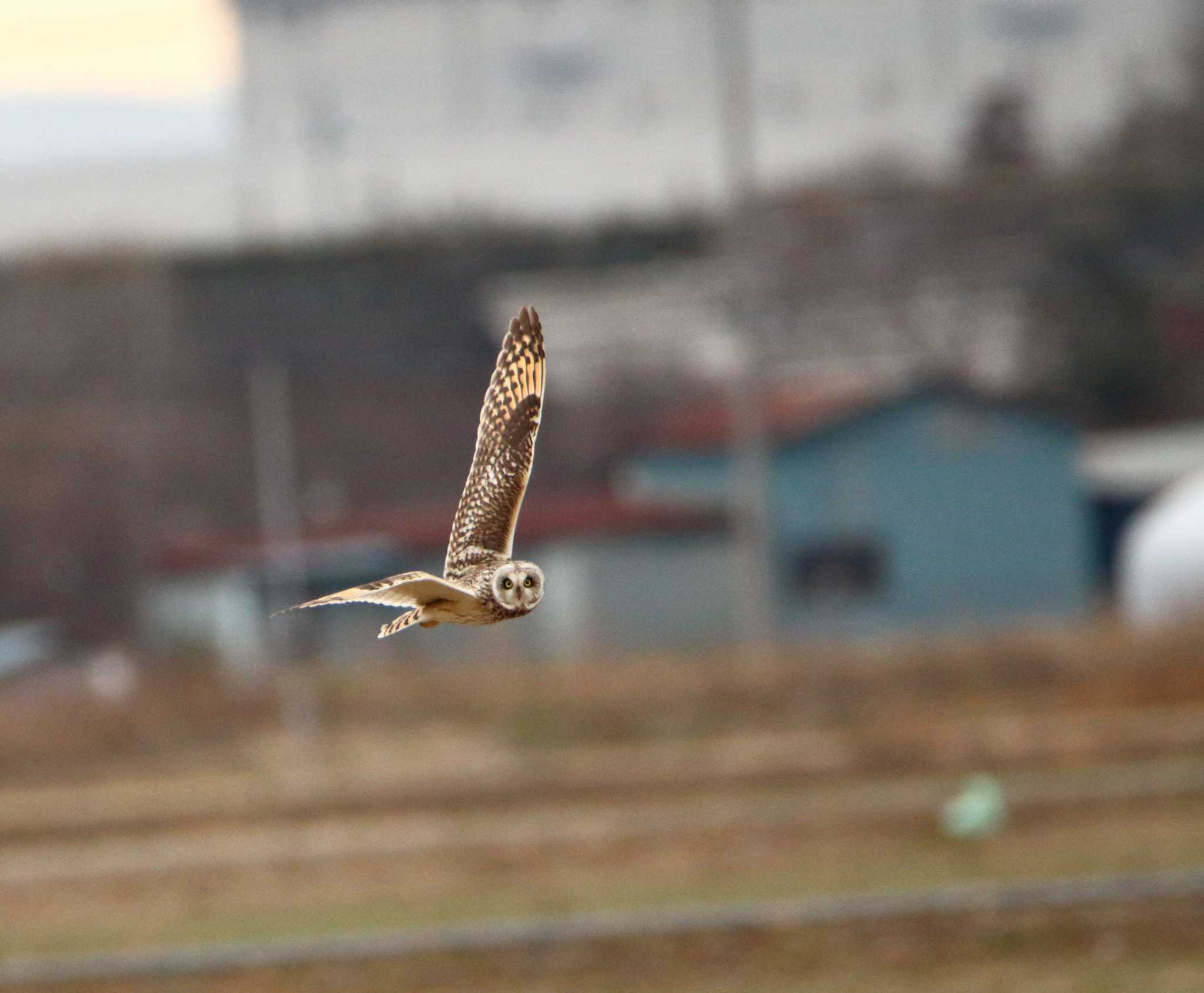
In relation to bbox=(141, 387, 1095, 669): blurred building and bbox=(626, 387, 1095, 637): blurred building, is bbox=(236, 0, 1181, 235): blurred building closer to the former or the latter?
bbox=(626, 387, 1095, 637): blurred building

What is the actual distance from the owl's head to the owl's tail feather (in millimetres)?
120

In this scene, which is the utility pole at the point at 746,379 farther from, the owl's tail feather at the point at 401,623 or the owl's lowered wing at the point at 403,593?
the owl's lowered wing at the point at 403,593

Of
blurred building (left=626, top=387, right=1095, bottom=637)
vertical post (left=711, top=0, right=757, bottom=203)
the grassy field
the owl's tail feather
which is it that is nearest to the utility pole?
vertical post (left=711, top=0, right=757, bottom=203)

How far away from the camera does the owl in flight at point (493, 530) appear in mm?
2348

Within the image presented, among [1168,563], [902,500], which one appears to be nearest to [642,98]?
[902,500]

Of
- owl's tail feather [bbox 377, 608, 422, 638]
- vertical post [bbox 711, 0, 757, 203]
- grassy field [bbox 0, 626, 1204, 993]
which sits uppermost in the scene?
vertical post [bbox 711, 0, 757, 203]

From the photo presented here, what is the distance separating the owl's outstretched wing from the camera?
9.26ft

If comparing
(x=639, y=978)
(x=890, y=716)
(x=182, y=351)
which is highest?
(x=182, y=351)

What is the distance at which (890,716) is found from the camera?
24.7 metres

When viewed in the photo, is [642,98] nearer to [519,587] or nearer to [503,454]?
[503,454]

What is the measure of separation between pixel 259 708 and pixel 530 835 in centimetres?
1006

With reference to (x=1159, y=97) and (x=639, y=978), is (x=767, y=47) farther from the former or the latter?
(x=639, y=978)

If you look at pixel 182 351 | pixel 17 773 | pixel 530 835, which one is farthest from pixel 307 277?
pixel 530 835

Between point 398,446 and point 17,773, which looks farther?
point 398,446
